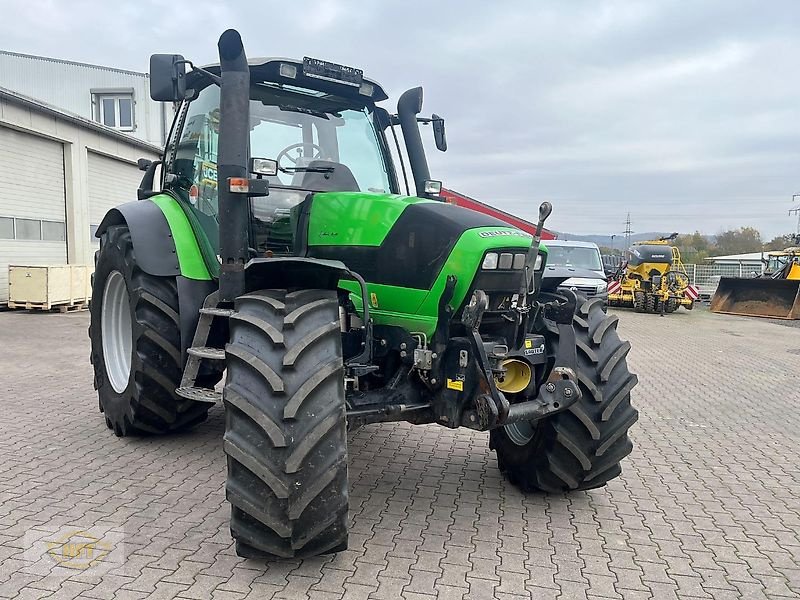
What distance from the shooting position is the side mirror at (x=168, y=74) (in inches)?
162

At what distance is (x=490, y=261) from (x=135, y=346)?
268cm

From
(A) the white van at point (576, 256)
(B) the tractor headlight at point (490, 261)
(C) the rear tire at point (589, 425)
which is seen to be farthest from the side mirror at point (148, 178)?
(A) the white van at point (576, 256)

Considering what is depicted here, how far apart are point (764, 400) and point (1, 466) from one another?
25.5 ft

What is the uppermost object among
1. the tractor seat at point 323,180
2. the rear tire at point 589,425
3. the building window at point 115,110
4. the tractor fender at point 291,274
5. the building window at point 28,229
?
the building window at point 115,110

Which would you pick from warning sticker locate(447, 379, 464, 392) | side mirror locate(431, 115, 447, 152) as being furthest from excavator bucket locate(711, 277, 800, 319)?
warning sticker locate(447, 379, 464, 392)

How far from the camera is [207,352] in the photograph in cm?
411

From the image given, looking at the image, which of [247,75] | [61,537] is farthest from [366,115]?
[61,537]

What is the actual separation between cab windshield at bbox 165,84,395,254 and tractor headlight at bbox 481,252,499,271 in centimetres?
130

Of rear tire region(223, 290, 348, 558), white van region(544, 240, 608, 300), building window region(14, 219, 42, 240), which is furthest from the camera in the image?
white van region(544, 240, 608, 300)

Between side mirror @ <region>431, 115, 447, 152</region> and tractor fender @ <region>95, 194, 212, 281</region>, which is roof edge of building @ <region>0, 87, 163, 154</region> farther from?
side mirror @ <region>431, 115, 447, 152</region>

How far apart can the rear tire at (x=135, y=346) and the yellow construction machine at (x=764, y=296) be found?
728 inches

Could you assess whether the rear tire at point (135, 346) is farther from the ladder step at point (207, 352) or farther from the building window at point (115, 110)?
the building window at point (115, 110)

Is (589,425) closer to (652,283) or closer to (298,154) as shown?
(298,154)

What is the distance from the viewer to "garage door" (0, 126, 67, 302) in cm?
1477
